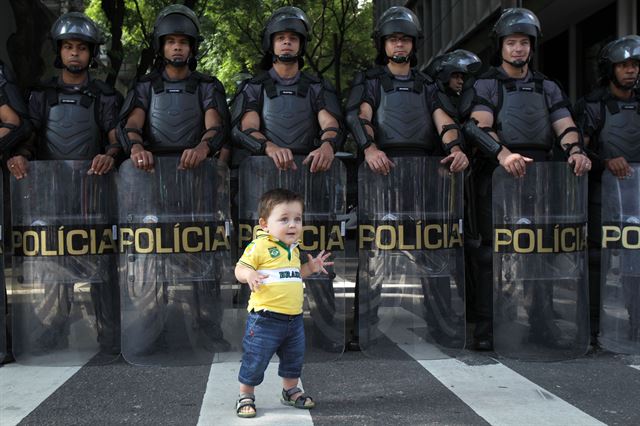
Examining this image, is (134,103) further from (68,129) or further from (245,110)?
(245,110)

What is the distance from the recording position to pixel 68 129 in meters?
5.58

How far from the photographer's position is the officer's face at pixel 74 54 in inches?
225

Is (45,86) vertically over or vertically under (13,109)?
over

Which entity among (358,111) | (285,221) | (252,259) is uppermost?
(358,111)

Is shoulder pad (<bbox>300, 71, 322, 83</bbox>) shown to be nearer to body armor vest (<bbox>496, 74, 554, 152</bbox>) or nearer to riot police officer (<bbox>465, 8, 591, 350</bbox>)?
riot police officer (<bbox>465, 8, 591, 350</bbox>)

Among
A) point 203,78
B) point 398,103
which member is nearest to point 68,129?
point 203,78

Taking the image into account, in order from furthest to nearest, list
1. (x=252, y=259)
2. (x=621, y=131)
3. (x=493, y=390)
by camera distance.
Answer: (x=621, y=131)
(x=493, y=390)
(x=252, y=259)

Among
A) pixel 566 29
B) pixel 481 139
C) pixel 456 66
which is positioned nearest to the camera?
pixel 481 139

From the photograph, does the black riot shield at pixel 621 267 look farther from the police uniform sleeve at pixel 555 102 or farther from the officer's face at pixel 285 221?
the officer's face at pixel 285 221

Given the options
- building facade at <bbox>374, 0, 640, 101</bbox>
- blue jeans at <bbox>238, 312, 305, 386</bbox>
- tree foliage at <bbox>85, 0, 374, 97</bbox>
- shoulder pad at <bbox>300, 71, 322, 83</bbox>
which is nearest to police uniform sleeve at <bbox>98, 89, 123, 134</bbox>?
shoulder pad at <bbox>300, 71, 322, 83</bbox>

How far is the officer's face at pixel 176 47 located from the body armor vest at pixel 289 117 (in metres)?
0.63

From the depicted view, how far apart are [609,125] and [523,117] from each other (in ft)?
2.56

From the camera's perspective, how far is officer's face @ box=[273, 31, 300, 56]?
5715 mm

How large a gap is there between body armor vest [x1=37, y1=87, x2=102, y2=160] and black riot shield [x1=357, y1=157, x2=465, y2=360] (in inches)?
76.7
